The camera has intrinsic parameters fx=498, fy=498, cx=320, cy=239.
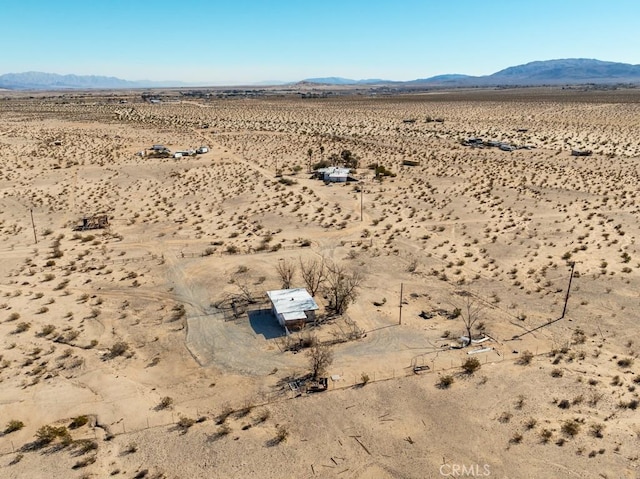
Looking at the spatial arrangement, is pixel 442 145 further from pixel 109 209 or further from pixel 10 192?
pixel 10 192

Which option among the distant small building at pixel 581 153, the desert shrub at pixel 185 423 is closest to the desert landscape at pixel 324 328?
the desert shrub at pixel 185 423

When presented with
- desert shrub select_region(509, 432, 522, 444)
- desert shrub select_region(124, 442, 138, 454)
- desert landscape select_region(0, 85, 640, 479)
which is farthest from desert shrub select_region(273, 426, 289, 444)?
desert shrub select_region(509, 432, 522, 444)

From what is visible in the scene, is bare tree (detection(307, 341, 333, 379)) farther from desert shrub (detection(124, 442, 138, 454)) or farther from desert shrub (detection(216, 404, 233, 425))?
desert shrub (detection(124, 442, 138, 454))

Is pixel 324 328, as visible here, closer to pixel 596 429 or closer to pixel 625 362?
pixel 596 429

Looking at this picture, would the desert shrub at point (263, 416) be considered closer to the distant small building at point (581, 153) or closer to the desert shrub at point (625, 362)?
the desert shrub at point (625, 362)

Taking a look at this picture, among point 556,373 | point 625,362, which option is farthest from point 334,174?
point 625,362

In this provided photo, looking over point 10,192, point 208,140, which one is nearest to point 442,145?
point 208,140
